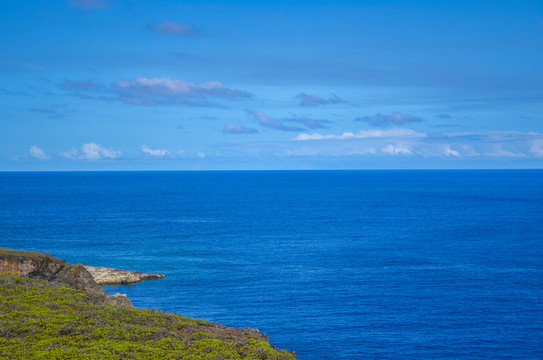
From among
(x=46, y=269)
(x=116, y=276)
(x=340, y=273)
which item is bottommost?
(x=46, y=269)

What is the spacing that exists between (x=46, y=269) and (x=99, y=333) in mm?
18096

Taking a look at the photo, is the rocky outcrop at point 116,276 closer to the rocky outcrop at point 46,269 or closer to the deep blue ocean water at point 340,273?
the deep blue ocean water at point 340,273

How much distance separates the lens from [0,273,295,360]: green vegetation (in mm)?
25875

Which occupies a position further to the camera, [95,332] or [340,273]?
[340,273]

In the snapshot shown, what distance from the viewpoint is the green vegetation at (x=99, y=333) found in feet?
84.9

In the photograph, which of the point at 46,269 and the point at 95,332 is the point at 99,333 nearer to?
the point at 95,332

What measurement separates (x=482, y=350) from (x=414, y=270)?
36.8m

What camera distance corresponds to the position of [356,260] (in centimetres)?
10375

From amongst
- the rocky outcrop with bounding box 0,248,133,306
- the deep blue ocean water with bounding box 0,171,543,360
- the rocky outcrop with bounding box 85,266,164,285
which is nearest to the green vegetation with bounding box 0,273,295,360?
the rocky outcrop with bounding box 0,248,133,306

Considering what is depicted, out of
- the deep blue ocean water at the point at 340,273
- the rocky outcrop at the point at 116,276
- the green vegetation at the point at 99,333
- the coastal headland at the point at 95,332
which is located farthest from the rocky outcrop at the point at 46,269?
the rocky outcrop at the point at 116,276

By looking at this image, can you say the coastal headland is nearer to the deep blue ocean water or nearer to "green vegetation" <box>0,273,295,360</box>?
"green vegetation" <box>0,273,295,360</box>

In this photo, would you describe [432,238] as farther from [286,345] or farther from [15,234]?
[15,234]

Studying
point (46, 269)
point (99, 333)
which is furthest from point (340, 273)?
point (99, 333)

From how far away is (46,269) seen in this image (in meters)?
43.5
